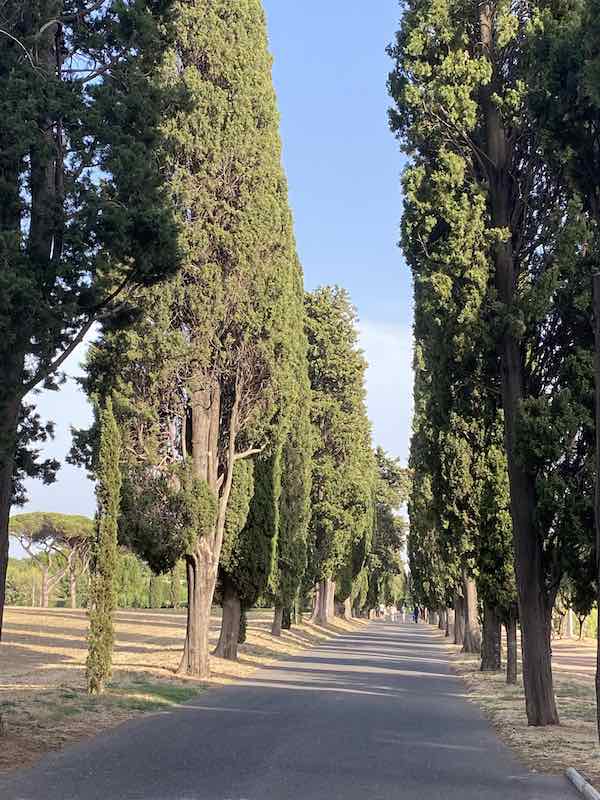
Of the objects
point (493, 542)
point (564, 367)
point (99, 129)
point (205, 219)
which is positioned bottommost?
point (493, 542)

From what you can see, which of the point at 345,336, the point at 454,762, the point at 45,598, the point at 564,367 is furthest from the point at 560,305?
the point at 45,598

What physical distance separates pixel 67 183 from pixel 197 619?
13.8 metres

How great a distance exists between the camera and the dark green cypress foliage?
58.5 ft

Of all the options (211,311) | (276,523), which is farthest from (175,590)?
(211,311)

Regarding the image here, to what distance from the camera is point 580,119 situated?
1335cm

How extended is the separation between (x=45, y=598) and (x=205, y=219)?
63918 millimetres

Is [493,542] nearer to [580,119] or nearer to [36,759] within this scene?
[580,119]

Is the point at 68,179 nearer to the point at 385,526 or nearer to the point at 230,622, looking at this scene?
the point at 230,622

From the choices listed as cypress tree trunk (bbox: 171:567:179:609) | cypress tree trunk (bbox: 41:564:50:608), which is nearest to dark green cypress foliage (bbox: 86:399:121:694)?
cypress tree trunk (bbox: 41:564:50:608)

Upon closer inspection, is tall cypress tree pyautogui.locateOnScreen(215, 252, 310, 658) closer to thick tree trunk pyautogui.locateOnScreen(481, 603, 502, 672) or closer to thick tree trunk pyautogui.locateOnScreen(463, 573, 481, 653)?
thick tree trunk pyautogui.locateOnScreen(463, 573, 481, 653)

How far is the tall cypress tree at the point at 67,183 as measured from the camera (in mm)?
12297

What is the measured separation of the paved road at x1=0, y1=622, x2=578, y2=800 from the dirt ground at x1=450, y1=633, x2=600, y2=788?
0.35 m

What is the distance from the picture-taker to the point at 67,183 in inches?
513

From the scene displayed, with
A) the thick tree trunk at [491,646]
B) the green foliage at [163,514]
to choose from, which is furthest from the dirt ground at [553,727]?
the green foliage at [163,514]
